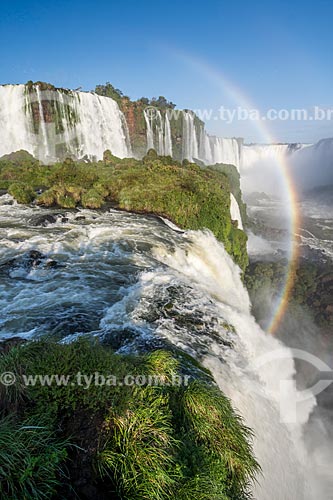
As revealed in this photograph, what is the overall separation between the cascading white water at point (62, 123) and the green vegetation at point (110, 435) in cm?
3191

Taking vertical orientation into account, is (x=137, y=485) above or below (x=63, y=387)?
below

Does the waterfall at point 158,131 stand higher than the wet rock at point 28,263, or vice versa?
the waterfall at point 158,131

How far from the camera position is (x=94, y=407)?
9.20 ft

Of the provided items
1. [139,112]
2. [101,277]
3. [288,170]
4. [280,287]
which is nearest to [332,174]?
[288,170]

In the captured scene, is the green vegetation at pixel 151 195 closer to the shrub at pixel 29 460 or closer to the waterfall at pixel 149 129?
the shrub at pixel 29 460

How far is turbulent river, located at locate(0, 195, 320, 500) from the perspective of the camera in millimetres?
4934

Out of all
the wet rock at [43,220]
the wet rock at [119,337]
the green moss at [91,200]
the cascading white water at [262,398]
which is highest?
Result: the green moss at [91,200]

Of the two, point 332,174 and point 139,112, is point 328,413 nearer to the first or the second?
point 139,112

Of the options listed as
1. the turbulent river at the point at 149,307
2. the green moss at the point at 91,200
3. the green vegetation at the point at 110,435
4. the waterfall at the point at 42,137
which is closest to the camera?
the green vegetation at the point at 110,435

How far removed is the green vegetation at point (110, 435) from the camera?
2.29m

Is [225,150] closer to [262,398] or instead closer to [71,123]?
[71,123]

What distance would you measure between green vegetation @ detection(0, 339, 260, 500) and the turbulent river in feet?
4.71

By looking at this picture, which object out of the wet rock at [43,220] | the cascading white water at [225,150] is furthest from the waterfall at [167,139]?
the wet rock at [43,220]

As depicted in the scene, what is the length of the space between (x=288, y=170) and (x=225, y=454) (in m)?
74.4
